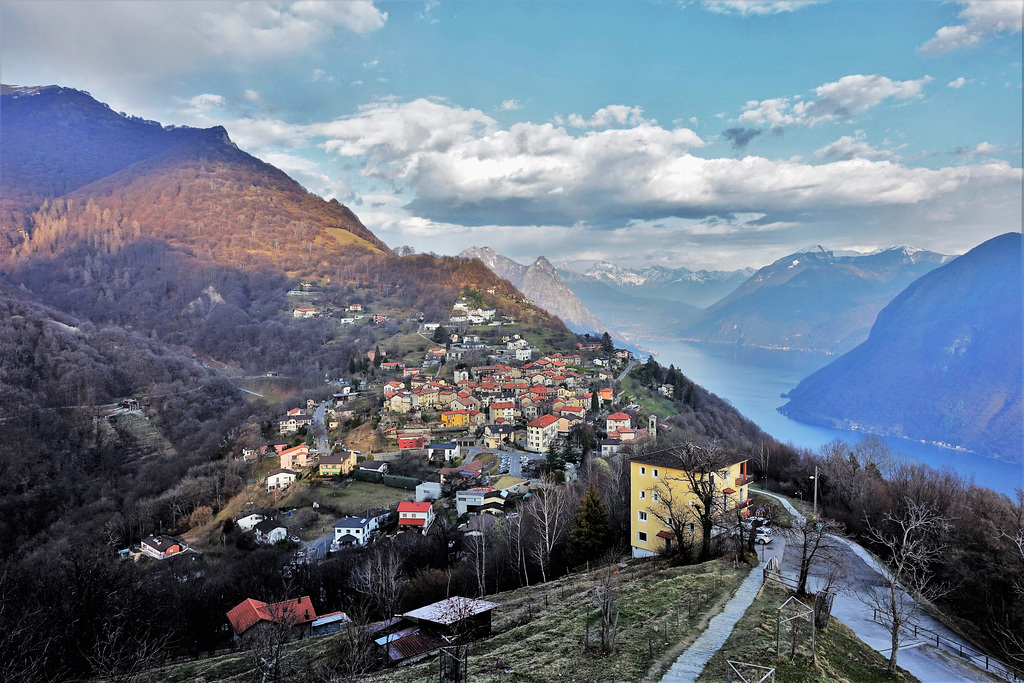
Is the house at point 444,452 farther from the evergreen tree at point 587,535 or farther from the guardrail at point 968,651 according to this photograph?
the guardrail at point 968,651

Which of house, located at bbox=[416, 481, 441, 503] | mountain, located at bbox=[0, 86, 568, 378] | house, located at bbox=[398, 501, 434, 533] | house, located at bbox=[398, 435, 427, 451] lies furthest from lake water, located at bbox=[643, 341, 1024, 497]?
house, located at bbox=[398, 501, 434, 533]

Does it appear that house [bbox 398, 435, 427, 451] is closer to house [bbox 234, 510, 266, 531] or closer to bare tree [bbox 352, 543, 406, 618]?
house [bbox 234, 510, 266, 531]

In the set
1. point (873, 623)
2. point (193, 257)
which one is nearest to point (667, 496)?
point (873, 623)

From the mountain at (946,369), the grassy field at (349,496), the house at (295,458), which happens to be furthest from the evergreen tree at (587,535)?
the mountain at (946,369)

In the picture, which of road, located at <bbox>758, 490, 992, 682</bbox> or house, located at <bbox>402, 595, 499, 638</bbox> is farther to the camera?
house, located at <bbox>402, 595, 499, 638</bbox>

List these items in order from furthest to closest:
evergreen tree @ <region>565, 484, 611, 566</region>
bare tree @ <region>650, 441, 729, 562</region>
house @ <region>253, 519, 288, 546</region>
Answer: house @ <region>253, 519, 288, 546</region>, evergreen tree @ <region>565, 484, 611, 566</region>, bare tree @ <region>650, 441, 729, 562</region>

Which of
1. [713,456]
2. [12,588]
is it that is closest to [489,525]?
[713,456]
